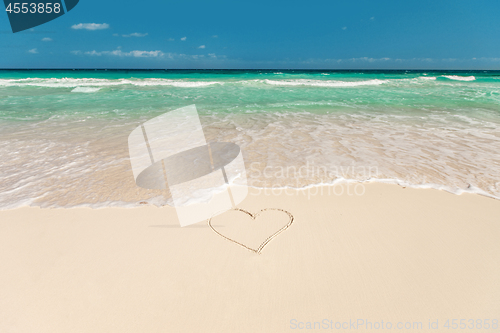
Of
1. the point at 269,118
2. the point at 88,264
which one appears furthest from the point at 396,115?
the point at 88,264

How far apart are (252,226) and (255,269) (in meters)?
0.51

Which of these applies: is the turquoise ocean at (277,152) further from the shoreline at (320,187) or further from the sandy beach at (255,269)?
the sandy beach at (255,269)

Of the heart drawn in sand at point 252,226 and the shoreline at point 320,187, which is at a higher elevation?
the shoreline at point 320,187

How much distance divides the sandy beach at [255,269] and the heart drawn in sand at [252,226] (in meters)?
0.02

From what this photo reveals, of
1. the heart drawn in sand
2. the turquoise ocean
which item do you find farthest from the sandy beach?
the turquoise ocean

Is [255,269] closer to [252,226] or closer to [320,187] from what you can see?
[252,226]

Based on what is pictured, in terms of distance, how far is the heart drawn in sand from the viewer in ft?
7.05

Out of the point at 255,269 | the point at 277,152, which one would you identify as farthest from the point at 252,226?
the point at 277,152

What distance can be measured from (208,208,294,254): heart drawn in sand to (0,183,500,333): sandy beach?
0.02 m

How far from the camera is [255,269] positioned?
187cm

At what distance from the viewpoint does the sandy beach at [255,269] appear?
60.9 inches

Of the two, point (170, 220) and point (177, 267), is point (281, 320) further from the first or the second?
point (170, 220)

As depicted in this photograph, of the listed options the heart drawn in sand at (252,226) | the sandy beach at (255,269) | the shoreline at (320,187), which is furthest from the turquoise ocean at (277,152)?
the heart drawn in sand at (252,226)

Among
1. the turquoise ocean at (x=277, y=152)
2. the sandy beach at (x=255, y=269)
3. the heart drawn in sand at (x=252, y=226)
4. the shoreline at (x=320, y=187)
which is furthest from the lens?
the turquoise ocean at (x=277, y=152)
